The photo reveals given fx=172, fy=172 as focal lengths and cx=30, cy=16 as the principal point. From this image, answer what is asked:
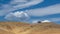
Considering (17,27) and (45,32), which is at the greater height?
(17,27)

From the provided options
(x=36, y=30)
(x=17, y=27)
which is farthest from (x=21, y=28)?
(x=36, y=30)

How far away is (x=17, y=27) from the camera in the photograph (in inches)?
5231

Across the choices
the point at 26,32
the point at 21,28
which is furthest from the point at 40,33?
the point at 21,28

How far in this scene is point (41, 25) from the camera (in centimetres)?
13975

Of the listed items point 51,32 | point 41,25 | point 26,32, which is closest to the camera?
point 51,32

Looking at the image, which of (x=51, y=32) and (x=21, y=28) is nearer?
(x=51, y=32)

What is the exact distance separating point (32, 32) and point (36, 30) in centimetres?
581

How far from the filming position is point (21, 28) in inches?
5241

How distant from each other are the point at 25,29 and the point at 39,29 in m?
11.3

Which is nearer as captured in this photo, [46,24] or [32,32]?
[32,32]

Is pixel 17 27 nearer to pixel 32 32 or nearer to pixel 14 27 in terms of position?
pixel 14 27

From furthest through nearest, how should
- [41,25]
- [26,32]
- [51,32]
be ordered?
[41,25]
[26,32]
[51,32]

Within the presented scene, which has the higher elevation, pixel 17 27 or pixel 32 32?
pixel 17 27

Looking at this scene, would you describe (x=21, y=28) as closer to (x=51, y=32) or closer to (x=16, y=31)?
(x=16, y=31)
